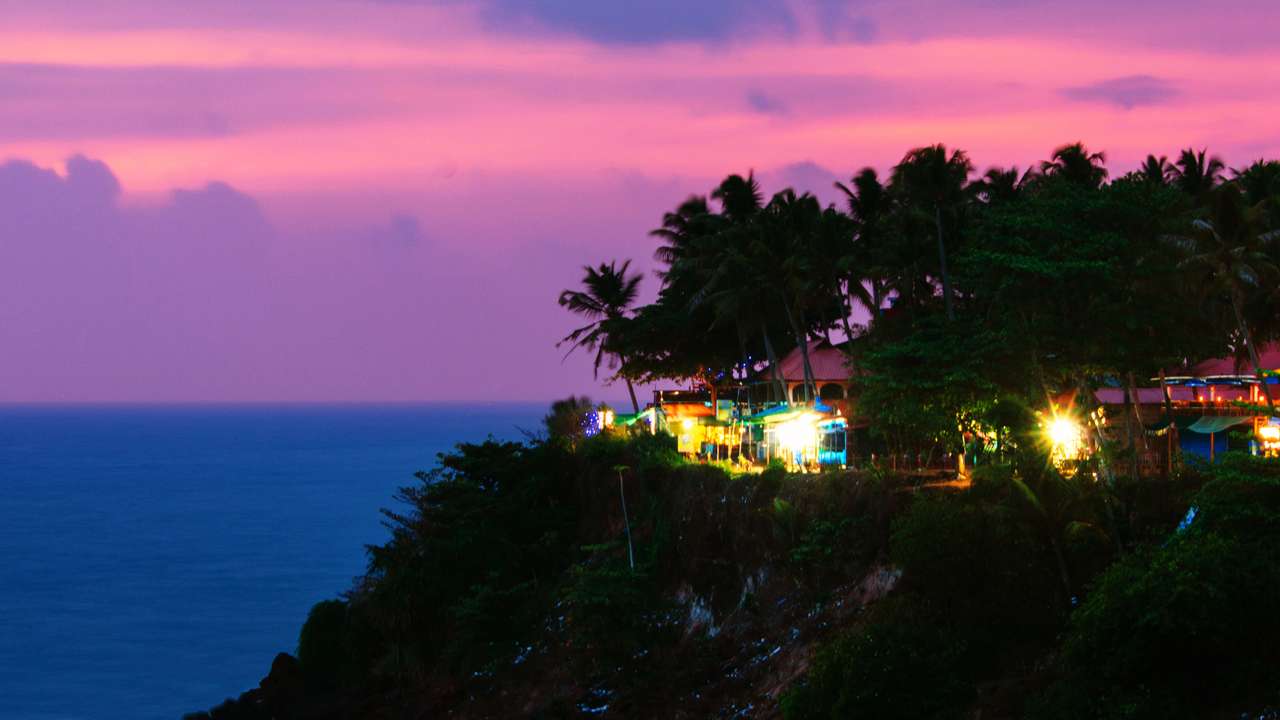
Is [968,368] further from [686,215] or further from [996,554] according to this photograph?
[686,215]

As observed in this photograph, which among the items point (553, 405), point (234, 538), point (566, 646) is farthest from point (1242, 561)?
point (234, 538)

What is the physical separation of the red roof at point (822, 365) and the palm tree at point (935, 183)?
7141 mm

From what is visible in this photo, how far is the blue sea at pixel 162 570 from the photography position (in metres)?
55.8

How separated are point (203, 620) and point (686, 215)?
33.3 m

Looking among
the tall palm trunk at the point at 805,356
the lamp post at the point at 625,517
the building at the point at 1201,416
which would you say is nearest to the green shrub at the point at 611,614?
the lamp post at the point at 625,517

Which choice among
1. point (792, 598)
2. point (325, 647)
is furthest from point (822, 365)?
point (325, 647)

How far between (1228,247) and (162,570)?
2570 inches

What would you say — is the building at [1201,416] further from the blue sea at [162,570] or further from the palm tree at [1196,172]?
the blue sea at [162,570]

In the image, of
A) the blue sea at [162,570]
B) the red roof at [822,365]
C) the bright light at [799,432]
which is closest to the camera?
the bright light at [799,432]

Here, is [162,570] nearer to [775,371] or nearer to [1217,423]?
[775,371]

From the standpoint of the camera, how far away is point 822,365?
47.6 m

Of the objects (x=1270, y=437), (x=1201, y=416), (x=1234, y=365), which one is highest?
(x=1234, y=365)

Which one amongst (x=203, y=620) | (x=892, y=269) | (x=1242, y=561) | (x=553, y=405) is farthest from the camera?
(x=203, y=620)

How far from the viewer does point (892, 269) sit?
42562 millimetres
